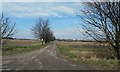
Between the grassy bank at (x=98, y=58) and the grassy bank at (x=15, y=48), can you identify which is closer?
the grassy bank at (x=98, y=58)

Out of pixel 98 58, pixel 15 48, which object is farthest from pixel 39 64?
pixel 15 48

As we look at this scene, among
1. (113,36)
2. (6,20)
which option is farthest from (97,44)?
(6,20)

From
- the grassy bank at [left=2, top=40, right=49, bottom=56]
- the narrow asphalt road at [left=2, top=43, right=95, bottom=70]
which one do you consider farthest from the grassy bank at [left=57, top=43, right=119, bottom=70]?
the grassy bank at [left=2, top=40, right=49, bottom=56]

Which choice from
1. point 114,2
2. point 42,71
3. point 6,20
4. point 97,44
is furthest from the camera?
point 6,20

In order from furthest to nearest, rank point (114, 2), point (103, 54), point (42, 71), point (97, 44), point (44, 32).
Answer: point (44, 32) → point (103, 54) → point (97, 44) → point (114, 2) → point (42, 71)

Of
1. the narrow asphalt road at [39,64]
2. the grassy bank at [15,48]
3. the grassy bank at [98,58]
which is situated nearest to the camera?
the narrow asphalt road at [39,64]

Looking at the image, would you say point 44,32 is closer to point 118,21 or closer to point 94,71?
point 118,21

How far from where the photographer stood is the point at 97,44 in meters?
26.1

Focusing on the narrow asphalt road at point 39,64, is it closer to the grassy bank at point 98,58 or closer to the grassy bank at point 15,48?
the grassy bank at point 98,58

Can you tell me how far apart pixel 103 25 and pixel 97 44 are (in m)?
2.24

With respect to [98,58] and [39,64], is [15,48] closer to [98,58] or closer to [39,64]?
[98,58]

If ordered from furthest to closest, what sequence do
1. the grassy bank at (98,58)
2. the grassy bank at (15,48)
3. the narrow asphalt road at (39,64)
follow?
the grassy bank at (15,48)
the grassy bank at (98,58)
the narrow asphalt road at (39,64)

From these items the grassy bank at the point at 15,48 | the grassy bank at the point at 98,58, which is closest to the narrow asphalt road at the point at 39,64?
the grassy bank at the point at 98,58

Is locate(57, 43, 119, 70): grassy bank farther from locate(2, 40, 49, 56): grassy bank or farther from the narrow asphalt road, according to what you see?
locate(2, 40, 49, 56): grassy bank
